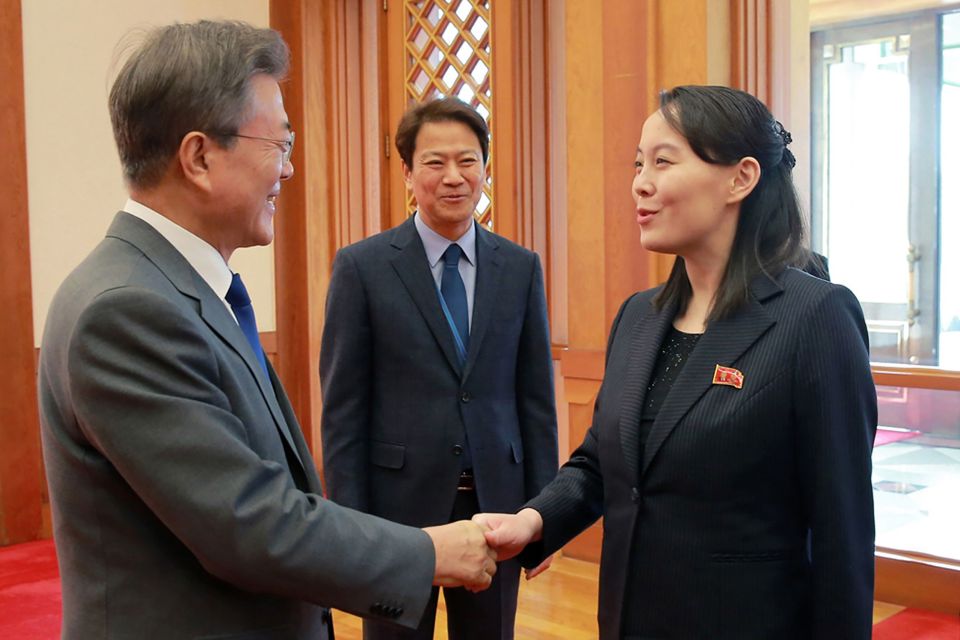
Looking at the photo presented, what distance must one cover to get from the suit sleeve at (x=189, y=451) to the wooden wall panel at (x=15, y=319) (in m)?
4.34

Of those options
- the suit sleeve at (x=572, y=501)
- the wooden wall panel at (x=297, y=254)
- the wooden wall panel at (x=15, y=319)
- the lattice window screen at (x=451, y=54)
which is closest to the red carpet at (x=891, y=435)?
the lattice window screen at (x=451, y=54)

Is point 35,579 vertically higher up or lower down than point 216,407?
lower down

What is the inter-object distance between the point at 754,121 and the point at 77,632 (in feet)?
4.65

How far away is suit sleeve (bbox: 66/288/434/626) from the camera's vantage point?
1.31m

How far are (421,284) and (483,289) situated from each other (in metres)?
0.18

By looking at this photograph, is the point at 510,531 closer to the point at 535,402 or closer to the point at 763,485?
the point at 763,485

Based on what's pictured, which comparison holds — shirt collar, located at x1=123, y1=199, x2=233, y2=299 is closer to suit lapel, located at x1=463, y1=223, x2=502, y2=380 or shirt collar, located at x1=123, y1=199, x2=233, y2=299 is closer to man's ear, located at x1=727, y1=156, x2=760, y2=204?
man's ear, located at x1=727, y1=156, x2=760, y2=204

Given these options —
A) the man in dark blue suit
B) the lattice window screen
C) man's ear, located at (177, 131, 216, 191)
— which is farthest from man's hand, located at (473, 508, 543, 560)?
the lattice window screen

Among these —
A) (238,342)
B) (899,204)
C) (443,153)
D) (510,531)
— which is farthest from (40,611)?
(899,204)

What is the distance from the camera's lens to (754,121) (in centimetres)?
181

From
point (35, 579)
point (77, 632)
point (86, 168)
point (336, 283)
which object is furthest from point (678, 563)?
point (86, 168)

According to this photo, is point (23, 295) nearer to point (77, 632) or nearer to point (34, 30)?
point (34, 30)

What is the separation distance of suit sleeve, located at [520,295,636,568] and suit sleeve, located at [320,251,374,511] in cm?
73

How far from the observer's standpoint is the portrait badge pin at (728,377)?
5.53ft
